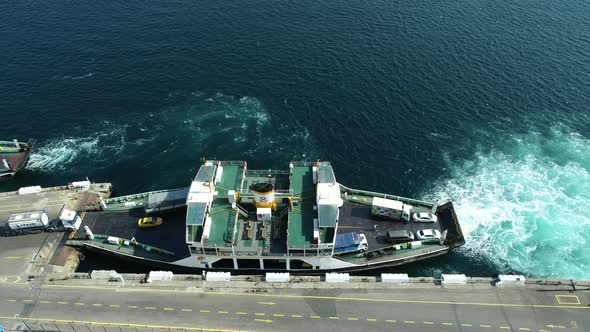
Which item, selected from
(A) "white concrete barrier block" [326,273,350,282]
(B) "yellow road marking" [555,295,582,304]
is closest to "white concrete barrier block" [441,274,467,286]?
(B) "yellow road marking" [555,295,582,304]

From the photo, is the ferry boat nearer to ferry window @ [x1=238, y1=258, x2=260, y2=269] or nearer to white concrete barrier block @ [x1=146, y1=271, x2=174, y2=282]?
ferry window @ [x1=238, y1=258, x2=260, y2=269]

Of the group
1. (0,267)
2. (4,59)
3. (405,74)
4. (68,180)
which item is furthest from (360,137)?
(4,59)

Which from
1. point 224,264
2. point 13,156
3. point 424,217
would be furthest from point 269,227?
point 13,156

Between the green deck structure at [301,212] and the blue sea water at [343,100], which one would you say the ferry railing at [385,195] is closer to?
the green deck structure at [301,212]

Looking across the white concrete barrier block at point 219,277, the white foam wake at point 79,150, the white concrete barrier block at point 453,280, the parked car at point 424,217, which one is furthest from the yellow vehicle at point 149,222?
the white concrete barrier block at point 453,280

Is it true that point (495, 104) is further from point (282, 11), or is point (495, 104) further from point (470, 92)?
point (282, 11)
